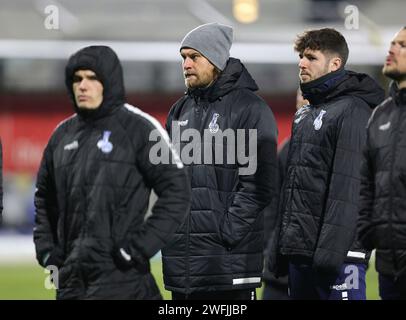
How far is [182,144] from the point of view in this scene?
18.6ft

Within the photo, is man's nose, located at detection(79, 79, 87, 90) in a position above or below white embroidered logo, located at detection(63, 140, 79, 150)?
above

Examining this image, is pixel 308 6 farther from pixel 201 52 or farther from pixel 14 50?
pixel 201 52

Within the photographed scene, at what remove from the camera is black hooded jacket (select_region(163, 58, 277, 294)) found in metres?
5.52

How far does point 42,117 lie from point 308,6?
663cm

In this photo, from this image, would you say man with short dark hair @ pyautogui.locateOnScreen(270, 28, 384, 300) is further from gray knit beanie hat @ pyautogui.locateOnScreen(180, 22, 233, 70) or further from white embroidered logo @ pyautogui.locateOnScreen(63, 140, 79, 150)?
white embroidered logo @ pyautogui.locateOnScreen(63, 140, 79, 150)

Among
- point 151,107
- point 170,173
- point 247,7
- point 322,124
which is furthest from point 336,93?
point 151,107

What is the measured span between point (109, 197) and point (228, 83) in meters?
1.36

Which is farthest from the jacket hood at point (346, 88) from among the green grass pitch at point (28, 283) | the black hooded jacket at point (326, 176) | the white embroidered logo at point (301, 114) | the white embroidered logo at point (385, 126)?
the green grass pitch at point (28, 283)

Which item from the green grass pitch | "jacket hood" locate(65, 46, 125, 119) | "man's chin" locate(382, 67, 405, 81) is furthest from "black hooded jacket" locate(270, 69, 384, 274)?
the green grass pitch

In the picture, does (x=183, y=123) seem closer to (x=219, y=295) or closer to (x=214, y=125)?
(x=214, y=125)

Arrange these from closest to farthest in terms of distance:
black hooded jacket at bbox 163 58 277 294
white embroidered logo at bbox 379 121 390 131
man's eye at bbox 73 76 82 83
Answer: man's eye at bbox 73 76 82 83 → white embroidered logo at bbox 379 121 390 131 → black hooded jacket at bbox 163 58 277 294

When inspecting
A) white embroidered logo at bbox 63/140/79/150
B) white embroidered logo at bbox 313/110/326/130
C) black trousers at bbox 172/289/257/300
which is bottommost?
black trousers at bbox 172/289/257/300

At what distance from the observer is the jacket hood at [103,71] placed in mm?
4715

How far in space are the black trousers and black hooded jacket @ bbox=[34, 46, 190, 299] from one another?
78 centimetres
